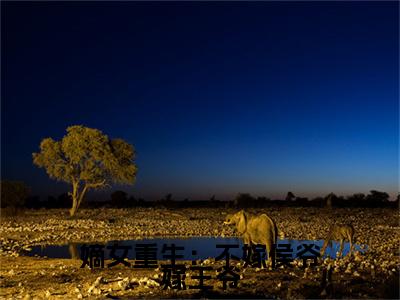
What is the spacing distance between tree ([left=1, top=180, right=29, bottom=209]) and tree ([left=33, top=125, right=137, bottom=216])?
6305 mm

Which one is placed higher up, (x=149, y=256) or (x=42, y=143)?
(x=42, y=143)

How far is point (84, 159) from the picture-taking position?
147 feet

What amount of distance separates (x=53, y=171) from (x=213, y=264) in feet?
106

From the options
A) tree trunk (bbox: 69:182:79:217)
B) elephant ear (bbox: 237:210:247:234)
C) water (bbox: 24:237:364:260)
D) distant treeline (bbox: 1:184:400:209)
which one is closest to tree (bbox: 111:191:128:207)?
distant treeline (bbox: 1:184:400:209)

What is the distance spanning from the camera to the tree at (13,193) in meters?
49.7

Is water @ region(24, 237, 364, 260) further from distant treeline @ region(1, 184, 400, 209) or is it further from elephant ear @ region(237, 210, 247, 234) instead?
distant treeline @ region(1, 184, 400, 209)

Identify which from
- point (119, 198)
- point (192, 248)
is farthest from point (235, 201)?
point (192, 248)

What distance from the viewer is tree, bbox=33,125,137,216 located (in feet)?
145

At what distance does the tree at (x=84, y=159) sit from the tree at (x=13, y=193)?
631cm

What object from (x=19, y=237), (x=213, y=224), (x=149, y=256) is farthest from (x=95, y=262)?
(x=213, y=224)

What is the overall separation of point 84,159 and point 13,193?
10.1 metres

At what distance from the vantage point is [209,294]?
11.0m

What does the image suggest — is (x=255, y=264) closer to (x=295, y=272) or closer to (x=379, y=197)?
(x=295, y=272)

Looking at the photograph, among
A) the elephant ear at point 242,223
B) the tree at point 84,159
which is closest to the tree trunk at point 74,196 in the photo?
the tree at point 84,159
